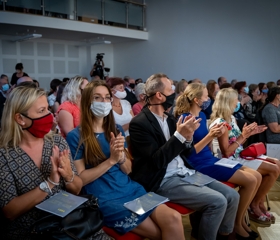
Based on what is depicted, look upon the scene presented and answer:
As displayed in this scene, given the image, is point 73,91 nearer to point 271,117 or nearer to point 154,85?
point 154,85

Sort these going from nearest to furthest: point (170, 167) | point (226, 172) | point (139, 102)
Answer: point (170, 167), point (226, 172), point (139, 102)

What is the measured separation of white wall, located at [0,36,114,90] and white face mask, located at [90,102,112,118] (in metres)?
10.5

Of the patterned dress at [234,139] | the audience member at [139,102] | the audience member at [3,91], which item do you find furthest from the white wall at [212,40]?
the patterned dress at [234,139]

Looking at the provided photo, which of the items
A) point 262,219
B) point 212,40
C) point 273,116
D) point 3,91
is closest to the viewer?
point 262,219

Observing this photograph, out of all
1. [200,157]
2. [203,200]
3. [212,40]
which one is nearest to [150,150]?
[203,200]

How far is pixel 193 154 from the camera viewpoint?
9.38ft

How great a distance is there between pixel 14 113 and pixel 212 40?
10.2 m

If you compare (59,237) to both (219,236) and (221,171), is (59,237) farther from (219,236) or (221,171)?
(221,171)

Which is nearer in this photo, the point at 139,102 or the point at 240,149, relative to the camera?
the point at 240,149

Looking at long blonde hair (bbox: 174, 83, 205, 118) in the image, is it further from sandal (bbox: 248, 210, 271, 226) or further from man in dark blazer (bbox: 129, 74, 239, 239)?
sandal (bbox: 248, 210, 271, 226)

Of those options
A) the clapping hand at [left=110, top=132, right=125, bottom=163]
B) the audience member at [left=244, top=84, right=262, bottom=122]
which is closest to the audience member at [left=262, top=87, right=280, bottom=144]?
the audience member at [left=244, top=84, right=262, bottom=122]

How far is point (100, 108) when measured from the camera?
222cm

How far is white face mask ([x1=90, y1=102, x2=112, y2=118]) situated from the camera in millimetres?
2217

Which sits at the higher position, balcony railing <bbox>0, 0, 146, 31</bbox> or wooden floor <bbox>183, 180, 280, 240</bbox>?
balcony railing <bbox>0, 0, 146, 31</bbox>
